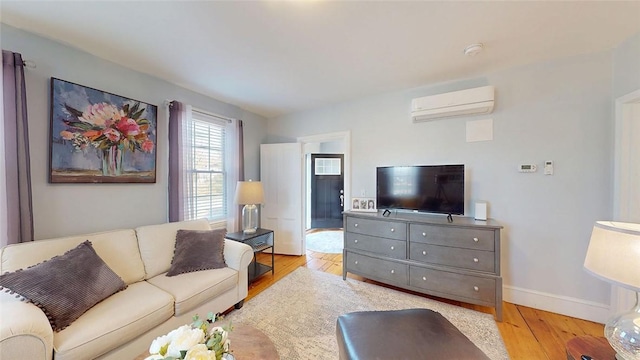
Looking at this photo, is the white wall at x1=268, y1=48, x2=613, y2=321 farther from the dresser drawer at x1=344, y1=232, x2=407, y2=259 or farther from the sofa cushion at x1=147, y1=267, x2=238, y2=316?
the sofa cushion at x1=147, y1=267, x2=238, y2=316

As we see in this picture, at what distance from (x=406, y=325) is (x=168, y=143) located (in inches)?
117

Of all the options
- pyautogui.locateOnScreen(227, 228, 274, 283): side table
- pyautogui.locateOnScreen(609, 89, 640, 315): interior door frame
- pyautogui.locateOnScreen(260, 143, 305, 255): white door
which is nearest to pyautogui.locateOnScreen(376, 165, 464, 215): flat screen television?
pyautogui.locateOnScreen(609, 89, 640, 315): interior door frame

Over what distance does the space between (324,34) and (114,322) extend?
8.10 ft

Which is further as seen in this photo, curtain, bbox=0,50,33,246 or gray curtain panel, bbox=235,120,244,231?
gray curtain panel, bbox=235,120,244,231

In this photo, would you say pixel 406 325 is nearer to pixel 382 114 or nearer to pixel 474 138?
pixel 474 138

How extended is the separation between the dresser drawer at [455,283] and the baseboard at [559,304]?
547mm

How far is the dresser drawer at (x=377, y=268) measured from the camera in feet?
8.14

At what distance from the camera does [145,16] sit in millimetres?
1593

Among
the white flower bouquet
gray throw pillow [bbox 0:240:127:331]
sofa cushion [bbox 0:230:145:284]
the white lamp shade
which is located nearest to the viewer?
the white flower bouquet

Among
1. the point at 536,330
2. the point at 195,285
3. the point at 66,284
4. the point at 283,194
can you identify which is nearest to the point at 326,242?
the point at 283,194

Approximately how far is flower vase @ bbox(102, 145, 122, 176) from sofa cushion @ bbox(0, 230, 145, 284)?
61cm

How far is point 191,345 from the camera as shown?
0.84 meters

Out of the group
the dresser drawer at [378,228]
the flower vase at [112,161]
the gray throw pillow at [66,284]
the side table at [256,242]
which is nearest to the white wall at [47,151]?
the flower vase at [112,161]

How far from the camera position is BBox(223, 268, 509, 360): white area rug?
1.75 m
